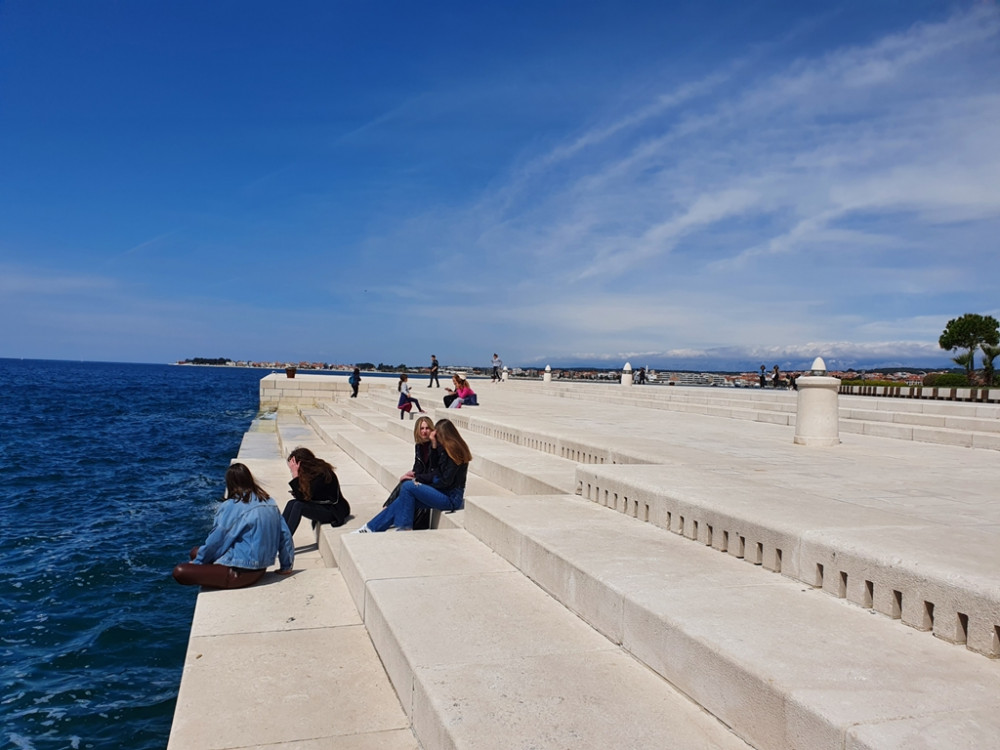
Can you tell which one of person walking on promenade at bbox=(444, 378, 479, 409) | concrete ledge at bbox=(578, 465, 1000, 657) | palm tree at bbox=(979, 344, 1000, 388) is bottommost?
concrete ledge at bbox=(578, 465, 1000, 657)

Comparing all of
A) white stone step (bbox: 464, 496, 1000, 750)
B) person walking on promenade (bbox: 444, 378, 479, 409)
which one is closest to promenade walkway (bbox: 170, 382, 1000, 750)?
white stone step (bbox: 464, 496, 1000, 750)

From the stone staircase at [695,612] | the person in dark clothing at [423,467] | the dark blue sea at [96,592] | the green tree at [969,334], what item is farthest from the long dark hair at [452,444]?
the green tree at [969,334]

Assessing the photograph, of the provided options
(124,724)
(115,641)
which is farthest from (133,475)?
(124,724)

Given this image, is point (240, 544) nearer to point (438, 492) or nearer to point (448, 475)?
point (438, 492)

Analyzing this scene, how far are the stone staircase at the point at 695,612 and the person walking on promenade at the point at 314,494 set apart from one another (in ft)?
2.41

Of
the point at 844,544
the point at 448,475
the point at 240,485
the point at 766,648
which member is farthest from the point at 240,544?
the point at 844,544

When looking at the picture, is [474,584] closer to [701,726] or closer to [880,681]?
[701,726]

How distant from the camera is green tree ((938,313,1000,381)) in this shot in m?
34.9

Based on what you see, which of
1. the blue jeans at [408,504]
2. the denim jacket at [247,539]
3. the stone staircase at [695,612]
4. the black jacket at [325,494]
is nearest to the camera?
the stone staircase at [695,612]

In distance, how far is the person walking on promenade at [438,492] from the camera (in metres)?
6.59

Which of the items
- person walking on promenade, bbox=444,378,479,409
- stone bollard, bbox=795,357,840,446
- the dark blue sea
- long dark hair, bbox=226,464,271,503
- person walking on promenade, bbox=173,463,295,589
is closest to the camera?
the dark blue sea

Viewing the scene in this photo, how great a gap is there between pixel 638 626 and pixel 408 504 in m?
3.59

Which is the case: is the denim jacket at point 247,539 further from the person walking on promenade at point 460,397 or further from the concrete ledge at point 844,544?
the person walking on promenade at point 460,397

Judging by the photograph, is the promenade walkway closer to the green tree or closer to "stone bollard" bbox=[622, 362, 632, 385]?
"stone bollard" bbox=[622, 362, 632, 385]
